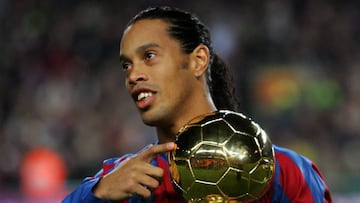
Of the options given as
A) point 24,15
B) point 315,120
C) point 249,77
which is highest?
point 24,15

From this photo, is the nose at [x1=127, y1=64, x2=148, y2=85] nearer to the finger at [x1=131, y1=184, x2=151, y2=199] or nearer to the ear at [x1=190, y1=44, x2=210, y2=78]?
the ear at [x1=190, y1=44, x2=210, y2=78]

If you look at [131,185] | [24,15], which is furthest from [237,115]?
[24,15]

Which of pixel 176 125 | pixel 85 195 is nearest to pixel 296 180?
pixel 176 125

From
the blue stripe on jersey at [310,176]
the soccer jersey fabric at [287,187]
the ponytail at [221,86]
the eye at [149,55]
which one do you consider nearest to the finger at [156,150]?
the soccer jersey fabric at [287,187]

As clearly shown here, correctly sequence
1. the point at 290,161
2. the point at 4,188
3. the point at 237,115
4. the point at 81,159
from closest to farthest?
the point at 237,115, the point at 290,161, the point at 4,188, the point at 81,159

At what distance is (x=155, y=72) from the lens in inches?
98.3

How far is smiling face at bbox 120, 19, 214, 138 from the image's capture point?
2.48 m

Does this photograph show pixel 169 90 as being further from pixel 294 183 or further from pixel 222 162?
pixel 222 162

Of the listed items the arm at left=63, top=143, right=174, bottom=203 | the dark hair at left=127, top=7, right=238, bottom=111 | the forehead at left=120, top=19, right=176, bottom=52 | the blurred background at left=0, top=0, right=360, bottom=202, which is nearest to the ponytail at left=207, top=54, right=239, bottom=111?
the dark hair at left=127, top=7, right=238, bottom=111

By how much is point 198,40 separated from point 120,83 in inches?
253

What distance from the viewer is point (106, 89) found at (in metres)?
9.13

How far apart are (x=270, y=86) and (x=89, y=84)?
2.08m

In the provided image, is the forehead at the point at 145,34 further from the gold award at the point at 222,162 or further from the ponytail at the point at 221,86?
the gold award at the point at 222,162

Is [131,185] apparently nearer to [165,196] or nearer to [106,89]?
[165,196]
